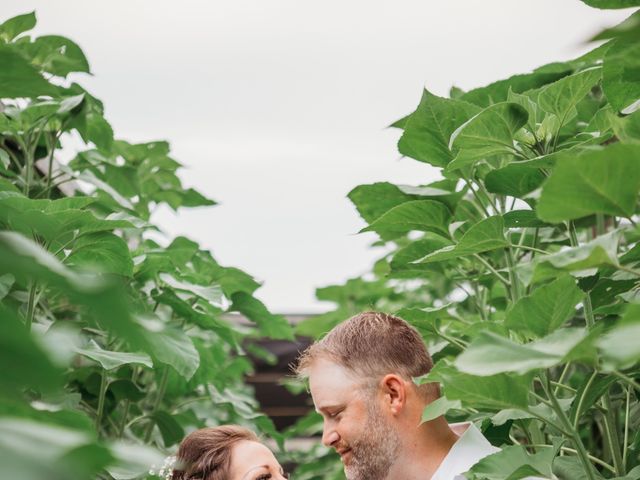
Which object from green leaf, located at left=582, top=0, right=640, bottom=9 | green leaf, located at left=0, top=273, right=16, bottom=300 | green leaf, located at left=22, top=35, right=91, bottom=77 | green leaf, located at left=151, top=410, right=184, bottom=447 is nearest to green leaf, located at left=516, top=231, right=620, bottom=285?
green leaf, located at left=582, top=0, right=640, bottom=9

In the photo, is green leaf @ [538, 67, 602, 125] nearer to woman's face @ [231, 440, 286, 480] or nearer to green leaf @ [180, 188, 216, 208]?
woman's face @ [231, 440, 286, 480]

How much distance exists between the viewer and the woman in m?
2.04

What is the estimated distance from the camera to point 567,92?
4.56 feet

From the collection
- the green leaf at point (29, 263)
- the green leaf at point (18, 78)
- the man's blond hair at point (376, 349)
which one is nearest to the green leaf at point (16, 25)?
the man's blond hair at point (376, 349)

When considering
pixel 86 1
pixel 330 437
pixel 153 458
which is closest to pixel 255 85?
pixel 86 1

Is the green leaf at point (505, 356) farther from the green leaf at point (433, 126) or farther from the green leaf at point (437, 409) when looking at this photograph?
the green leaf at point (433, 126)

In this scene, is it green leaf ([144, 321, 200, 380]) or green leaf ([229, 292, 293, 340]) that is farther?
green leaf ([229, 292, 293, 340])

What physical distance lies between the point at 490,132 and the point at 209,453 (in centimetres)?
115

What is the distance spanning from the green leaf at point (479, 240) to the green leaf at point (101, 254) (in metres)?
0.65

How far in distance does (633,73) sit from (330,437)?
1069 mm

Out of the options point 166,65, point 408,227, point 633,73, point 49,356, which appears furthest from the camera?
point 166,65

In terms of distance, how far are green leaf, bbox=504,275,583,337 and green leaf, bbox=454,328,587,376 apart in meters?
0.32

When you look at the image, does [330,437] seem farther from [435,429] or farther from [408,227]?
[408,227]

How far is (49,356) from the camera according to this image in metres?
0.32
